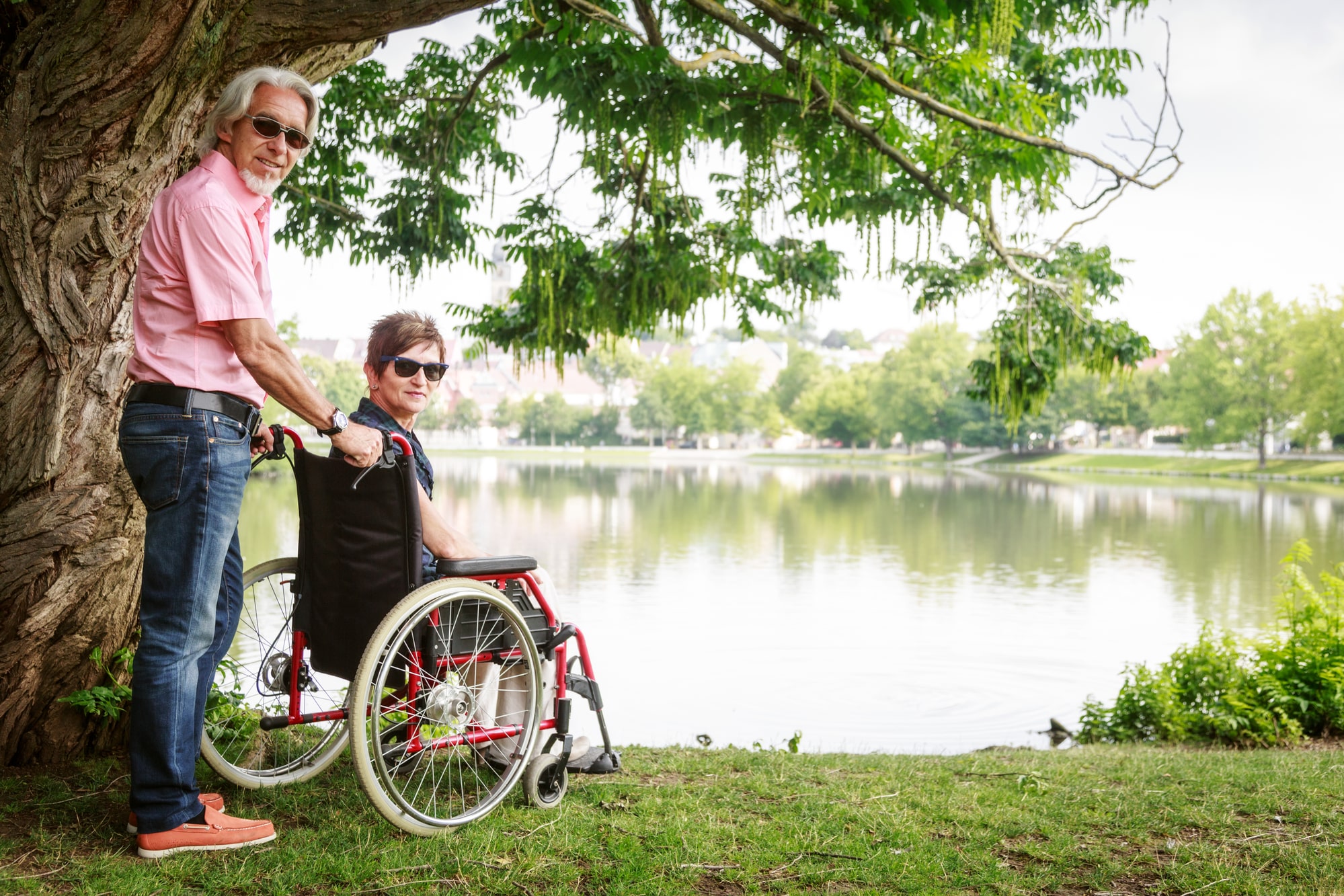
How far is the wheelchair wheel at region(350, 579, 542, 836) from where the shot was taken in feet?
8.46

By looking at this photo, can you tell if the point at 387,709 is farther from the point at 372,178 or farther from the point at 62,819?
the point at 372,178

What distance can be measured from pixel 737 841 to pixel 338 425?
1510mm

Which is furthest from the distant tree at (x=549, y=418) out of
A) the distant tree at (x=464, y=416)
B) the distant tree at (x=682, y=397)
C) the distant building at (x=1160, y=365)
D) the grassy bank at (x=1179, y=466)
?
the distant building at (x=1160, y=365)

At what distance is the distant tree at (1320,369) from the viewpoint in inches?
1786

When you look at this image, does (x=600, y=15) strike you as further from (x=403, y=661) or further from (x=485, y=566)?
(x=403, y=661)

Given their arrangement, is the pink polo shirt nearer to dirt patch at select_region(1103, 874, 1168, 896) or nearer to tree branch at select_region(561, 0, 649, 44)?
dirt patch at select_region(1103, 874, 1168, 896)

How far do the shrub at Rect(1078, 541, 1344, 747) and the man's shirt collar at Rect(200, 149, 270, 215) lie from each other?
562 centimetres

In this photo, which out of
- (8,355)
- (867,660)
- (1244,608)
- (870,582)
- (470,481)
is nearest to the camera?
(8,355)

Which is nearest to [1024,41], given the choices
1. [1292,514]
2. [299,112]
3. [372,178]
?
[372,178]

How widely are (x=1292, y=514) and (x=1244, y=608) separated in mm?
16062

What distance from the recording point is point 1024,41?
27.1 feet

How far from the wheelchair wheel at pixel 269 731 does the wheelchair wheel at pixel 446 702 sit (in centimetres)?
27

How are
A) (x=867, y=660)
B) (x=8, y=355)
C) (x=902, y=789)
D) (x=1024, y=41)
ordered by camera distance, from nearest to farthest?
(x=8, y=355), (x=902, y=789), (x=1024, y=41), (x=867, y=660)

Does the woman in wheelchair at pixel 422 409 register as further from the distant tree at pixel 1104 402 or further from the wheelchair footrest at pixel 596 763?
the distant tree at pixel 1104 402
